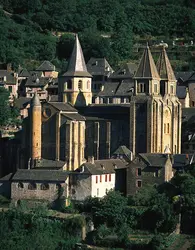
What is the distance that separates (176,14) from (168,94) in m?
42.7

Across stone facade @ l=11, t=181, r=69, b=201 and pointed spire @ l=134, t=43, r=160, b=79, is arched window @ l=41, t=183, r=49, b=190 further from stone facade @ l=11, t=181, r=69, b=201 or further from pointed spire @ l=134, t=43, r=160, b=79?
pointed spire @ l=134, t=43, r=160, b=79

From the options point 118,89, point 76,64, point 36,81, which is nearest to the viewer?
point 76,64

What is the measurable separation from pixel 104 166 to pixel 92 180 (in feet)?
6.08

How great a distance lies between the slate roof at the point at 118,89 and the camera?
332 feet

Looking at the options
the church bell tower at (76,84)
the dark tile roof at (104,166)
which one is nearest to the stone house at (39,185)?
the dark tile roof at (104,166)

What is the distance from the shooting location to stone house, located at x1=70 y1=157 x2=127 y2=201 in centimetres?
8244

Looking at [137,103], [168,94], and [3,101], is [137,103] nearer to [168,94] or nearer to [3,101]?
[168,94]

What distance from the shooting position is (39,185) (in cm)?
8294

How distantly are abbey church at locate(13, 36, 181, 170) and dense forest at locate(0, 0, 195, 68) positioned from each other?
28.2m

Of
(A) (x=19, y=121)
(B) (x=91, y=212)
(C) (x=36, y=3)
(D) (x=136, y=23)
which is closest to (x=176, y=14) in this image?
(D) (x=136, y=23)

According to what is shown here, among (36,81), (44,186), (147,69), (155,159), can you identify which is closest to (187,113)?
(147,69)

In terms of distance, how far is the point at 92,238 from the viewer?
7862 centimetres

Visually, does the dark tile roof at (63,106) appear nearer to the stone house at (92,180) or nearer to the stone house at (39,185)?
the stone house at (92,180)

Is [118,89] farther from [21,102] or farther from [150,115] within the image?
[150,115]
